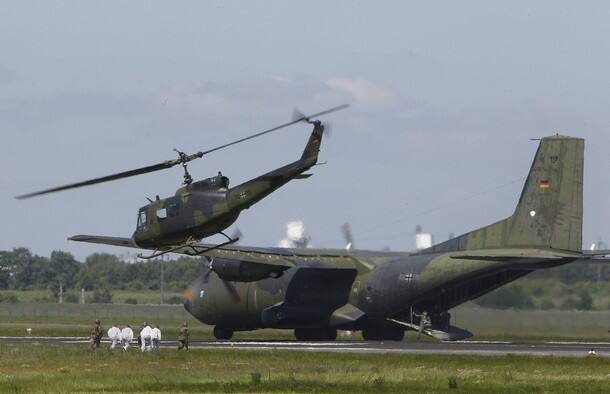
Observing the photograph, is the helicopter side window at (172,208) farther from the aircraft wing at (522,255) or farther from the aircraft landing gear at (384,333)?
the aircraft landing gear at (384,333)

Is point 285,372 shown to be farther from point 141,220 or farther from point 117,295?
point 117,295

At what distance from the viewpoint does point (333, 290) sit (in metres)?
72.4

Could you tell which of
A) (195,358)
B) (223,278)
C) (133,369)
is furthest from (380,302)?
(133,369)


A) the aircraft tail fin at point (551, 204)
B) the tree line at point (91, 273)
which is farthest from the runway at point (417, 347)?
the tree line at point (91, 273)

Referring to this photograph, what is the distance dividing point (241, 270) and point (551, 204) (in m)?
15.8

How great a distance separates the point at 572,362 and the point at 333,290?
2001 cm

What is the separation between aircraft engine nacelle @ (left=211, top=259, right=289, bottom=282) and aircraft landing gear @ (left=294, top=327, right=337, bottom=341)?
6358 millimetres

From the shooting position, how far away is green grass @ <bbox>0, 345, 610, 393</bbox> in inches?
1805

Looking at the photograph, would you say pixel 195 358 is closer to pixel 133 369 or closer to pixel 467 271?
pixel 133 369

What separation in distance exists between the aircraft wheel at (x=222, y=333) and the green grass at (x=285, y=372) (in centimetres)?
1392

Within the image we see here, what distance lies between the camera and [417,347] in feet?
215

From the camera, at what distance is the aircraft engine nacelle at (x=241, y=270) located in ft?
224

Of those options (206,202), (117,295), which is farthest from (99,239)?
(117,295)

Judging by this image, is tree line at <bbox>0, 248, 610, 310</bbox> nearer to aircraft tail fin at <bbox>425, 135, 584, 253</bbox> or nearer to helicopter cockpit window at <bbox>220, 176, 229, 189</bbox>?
aircraft tail fin at <bbox>425, 135, 584, 253</bbox>
